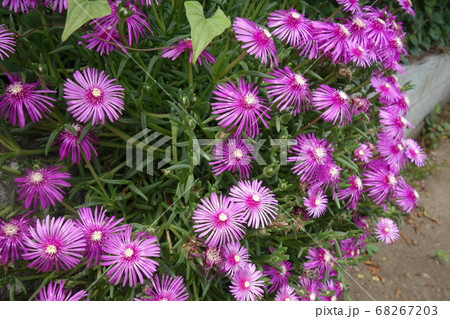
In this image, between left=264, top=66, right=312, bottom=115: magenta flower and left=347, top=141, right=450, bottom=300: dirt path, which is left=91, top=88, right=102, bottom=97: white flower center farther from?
left=347, top=141, right=450, bottom=300: dirt path

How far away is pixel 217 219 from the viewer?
0.91m

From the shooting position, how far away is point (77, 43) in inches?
40.8

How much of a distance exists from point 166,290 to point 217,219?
0.21m

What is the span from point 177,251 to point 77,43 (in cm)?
58

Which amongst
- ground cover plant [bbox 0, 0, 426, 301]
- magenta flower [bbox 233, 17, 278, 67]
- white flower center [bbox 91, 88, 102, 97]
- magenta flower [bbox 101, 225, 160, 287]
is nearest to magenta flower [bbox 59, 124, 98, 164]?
ground cover plant [bbox 0, 0, 426, 301]

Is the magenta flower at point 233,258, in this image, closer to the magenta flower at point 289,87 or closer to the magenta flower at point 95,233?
the magenta flower at point 95,233

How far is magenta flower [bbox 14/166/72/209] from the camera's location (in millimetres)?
911

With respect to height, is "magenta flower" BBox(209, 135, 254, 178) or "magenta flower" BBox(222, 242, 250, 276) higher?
"magenta flower" BBox(209, 135, 254, 178)

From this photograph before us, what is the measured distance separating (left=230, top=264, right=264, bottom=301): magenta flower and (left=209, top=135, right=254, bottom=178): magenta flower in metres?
0.24

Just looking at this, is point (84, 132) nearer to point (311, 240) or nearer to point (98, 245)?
point (98, 245)

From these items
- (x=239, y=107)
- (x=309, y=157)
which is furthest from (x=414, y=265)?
(x=239, y=107)

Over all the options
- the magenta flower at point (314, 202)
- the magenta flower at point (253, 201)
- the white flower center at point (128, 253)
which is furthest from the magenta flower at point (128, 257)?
the magenta flower at point (314, 202)

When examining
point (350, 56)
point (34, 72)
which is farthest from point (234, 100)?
point (34, 72)

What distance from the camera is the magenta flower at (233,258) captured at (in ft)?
3.16
